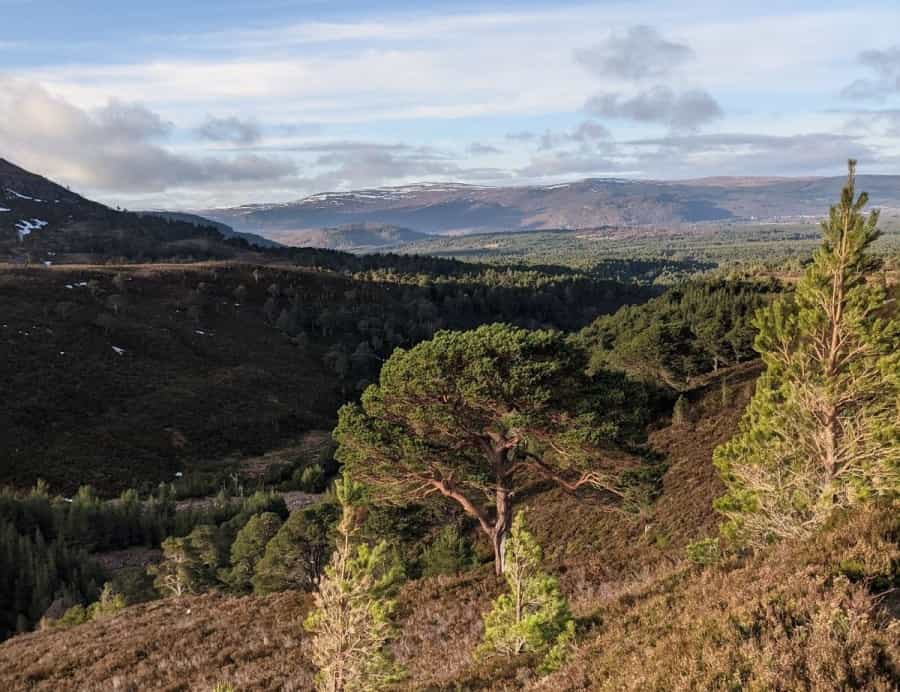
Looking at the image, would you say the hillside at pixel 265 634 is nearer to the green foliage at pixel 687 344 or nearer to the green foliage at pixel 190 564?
the green foliage at pixel 190 564

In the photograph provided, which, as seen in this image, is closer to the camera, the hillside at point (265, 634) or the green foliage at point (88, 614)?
the hillside at point (265, 634)

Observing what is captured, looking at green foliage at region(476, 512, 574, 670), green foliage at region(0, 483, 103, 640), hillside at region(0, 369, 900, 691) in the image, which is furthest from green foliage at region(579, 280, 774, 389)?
green foliage at region(0, 483, 103, 640)

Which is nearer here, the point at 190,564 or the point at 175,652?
the point at 175,652

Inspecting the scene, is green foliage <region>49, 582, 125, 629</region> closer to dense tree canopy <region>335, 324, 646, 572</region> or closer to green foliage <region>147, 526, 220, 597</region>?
green foliage <region>147, 526, 220, 597</region>

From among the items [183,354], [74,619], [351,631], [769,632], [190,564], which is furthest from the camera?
[183,354]

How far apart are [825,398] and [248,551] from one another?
102 ft

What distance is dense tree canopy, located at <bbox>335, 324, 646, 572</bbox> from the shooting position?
19.1 m

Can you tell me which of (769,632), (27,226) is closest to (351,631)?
(769,632)

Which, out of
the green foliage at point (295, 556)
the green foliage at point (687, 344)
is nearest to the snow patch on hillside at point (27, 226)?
the green foliage at point (687, 344)

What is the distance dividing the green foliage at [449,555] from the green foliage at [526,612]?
16.6 meters

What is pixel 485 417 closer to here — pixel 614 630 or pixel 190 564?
pixel 614 630

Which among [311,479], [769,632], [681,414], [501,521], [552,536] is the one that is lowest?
[311,479]

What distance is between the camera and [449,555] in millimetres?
29109

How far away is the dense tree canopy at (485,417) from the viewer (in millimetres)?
19094
